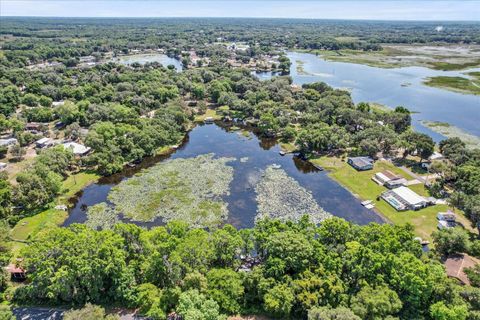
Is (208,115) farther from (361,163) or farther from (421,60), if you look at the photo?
(421,60)

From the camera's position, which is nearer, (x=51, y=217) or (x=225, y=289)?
(x=225, y=289)

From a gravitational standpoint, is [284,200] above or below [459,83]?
below

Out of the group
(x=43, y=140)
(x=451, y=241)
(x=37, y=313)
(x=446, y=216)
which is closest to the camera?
(x=37, y=313)

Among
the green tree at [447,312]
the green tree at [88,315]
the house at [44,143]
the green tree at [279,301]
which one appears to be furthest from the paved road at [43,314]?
the house at [44,143]

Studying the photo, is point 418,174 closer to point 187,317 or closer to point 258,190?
point 258,190

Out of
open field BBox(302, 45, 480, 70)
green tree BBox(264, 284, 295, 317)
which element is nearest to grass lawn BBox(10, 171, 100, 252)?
green tree BBox(264, 284, 295, 317)

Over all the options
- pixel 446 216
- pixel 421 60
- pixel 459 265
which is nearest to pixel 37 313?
pixel 459 265

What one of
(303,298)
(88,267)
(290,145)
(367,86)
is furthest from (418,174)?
(367,86)

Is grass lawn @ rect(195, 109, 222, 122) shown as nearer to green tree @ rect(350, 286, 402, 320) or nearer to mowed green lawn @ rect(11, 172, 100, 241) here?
mowed green lawn @ rect(11, 172, 100, 241)
